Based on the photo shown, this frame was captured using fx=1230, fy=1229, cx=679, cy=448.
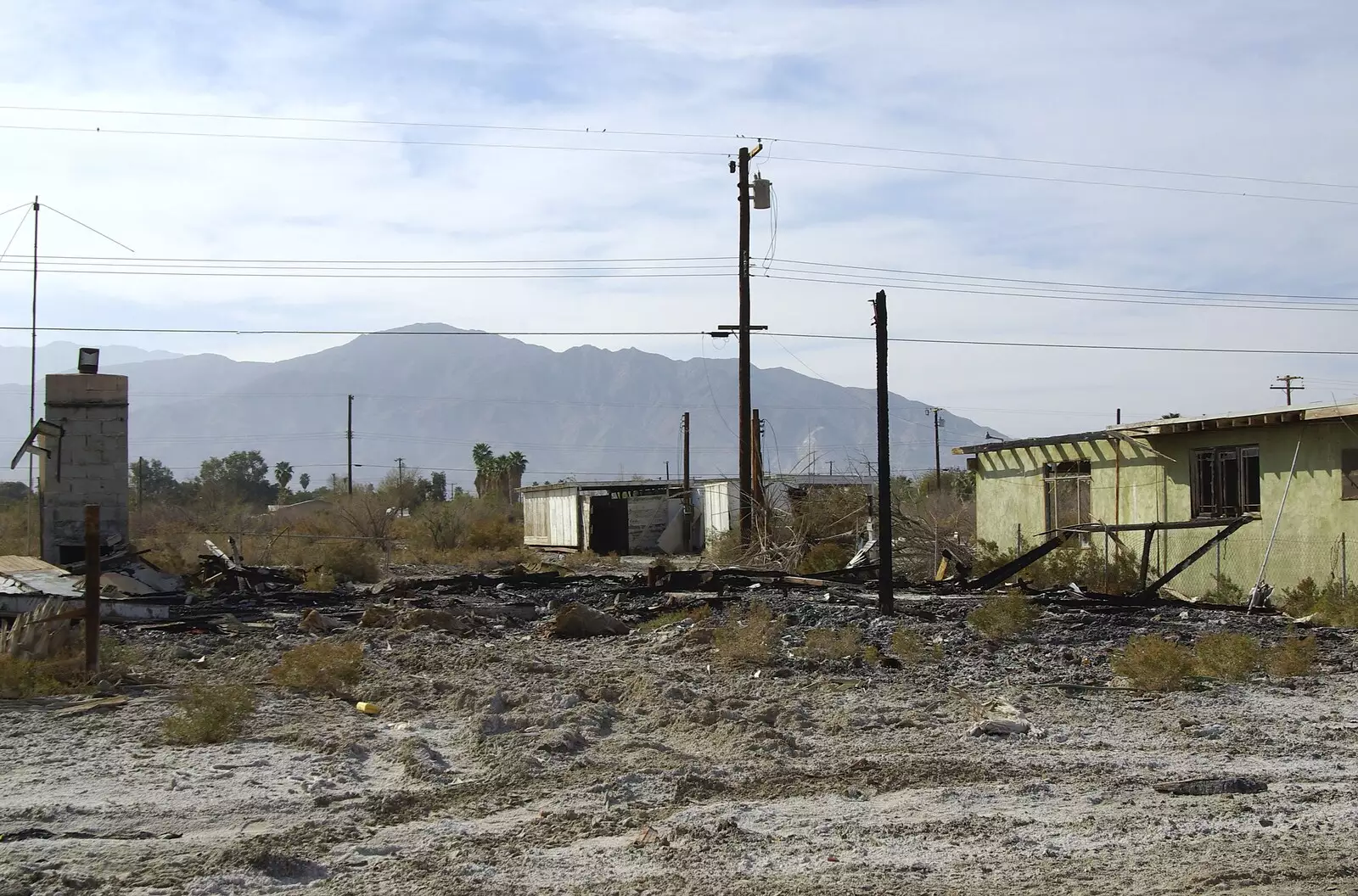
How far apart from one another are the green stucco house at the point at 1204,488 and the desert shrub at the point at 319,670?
1598 centimetres

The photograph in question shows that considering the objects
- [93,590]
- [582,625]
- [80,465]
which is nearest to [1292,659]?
[582,625]

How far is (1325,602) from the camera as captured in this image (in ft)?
61.7

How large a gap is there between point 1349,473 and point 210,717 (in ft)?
59.7

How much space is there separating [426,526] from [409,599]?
23.9 metres

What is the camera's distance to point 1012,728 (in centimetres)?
1024

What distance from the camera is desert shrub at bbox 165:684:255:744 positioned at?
955cm

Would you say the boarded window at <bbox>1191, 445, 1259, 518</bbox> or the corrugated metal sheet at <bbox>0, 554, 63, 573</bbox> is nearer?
the corrugated metal sheet at <bbox>0, 554, 63, 573</bbox>

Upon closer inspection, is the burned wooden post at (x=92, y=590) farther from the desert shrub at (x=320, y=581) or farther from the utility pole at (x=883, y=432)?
the desert shrub at (x=320, y=581)

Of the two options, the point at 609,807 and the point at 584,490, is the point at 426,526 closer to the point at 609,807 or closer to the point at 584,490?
the point at 584,490

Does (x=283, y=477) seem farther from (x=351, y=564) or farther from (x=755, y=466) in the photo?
(x=755, y=466)

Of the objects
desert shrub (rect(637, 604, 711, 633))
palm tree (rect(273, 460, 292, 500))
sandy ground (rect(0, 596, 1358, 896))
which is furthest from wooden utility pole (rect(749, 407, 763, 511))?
palm tree (rect(273, 460, 292, 500))

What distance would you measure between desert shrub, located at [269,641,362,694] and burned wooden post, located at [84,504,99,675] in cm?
170

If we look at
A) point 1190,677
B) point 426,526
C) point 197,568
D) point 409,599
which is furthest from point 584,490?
point 1190,677

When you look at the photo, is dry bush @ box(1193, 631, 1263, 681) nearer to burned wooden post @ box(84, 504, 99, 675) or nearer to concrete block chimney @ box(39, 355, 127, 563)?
burned wooden post @ box(84, 504, 99, 675)
